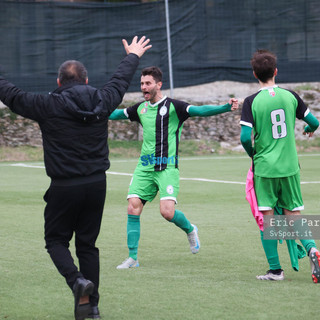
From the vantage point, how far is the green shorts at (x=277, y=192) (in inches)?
266

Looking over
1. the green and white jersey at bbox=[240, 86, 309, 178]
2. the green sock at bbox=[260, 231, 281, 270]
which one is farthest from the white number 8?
the green sock at bbox=[260, 231, 281, 270]

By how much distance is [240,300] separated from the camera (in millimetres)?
6051

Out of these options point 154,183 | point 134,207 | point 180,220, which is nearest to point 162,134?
point 154,183

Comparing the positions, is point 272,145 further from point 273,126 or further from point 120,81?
point 120,81

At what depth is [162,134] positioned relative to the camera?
8.02 metres

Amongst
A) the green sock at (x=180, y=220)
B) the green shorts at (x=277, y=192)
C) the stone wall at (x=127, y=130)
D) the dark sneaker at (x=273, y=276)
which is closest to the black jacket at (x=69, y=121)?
the green shorts at (x=277, y=192)

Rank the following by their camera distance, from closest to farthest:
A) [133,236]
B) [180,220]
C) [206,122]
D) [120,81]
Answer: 1. [120,81]
2. [133,236]
3. [180,220]
4. [206,122]

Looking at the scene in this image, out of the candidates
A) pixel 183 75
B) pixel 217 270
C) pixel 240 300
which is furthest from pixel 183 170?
pixel 240 300

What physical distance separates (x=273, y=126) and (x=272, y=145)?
16cm

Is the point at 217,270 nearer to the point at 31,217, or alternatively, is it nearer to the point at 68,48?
the point at 31,217

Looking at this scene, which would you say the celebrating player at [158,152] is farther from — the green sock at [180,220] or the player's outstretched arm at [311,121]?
the player's outstretched arm at [311,121]

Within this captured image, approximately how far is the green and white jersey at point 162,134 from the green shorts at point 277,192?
1.41 m

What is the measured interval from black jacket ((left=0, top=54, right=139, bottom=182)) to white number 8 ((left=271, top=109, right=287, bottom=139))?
1768mm

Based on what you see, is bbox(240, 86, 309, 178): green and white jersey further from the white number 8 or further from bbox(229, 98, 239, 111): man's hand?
bbox(229, 98, 239, 111): man's hand
